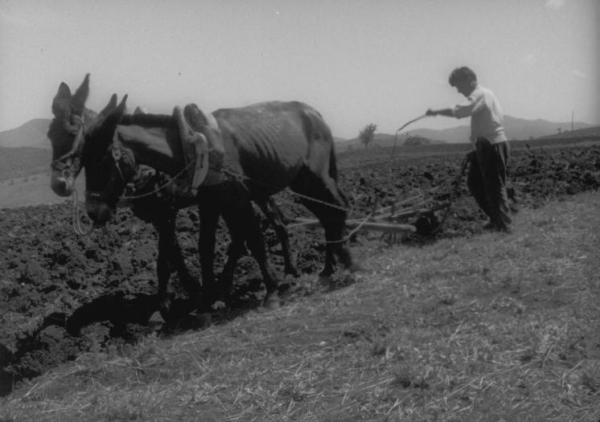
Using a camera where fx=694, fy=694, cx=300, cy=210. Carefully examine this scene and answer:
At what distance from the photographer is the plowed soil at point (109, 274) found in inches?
211

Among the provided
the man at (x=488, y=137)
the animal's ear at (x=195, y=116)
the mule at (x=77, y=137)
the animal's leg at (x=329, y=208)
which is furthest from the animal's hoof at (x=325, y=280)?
the man at (x=488, y=137)

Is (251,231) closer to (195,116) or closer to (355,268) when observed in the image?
(195,116)

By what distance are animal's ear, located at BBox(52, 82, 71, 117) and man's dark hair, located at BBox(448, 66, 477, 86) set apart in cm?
439

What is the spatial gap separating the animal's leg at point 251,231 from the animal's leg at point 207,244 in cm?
13

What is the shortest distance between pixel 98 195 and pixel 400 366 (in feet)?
8.51

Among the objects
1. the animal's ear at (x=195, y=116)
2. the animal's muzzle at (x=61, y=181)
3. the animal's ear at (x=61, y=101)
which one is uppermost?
the animal's ear at (x=61, y=101)

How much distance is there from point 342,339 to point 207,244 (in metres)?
1.70

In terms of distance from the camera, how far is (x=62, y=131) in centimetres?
490

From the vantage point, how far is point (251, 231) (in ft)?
19.5

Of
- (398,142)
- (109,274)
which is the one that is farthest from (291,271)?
(398,142)

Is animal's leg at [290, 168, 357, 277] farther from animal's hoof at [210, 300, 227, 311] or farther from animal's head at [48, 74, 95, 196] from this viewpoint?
animal's head at [48, 74, 95, 196]

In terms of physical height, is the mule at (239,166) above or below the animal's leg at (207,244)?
above

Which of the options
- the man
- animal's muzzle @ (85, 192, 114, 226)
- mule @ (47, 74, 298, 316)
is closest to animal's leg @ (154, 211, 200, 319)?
mule @ (47, 74, 298, 316)

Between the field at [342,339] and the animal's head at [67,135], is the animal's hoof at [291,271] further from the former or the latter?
the animal's head at [67,135]
